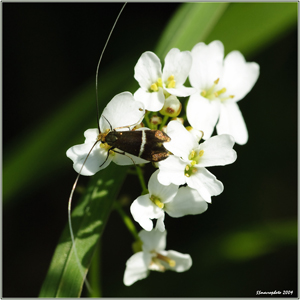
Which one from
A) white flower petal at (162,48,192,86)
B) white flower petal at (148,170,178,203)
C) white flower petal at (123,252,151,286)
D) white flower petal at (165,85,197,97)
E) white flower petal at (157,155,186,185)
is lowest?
white flower petal at (123,252,151,286)

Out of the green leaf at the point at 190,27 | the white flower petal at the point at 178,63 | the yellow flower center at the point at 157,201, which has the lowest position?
the yellow flower center at the point at 157,201

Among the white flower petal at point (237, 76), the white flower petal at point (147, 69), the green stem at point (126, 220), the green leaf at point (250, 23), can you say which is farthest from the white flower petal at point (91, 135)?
the green leaf at point (250, 23)

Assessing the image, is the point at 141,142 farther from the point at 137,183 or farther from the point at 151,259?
the point at 137,183

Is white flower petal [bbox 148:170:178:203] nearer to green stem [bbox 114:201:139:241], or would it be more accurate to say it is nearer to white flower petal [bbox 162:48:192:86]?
Result: green stem [bbox 114:201:139:241]

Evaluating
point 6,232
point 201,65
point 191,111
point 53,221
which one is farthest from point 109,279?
point 201,65

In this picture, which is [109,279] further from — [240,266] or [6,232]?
[240,266]

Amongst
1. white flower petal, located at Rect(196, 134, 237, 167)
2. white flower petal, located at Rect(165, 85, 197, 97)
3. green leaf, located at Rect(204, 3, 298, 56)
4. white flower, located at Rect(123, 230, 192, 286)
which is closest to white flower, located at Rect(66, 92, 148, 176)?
white flower petal, located at Rect(165, 85, 197, 97)

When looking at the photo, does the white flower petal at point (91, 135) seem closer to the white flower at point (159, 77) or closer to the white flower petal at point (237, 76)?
the white flower at point (159, 77)
